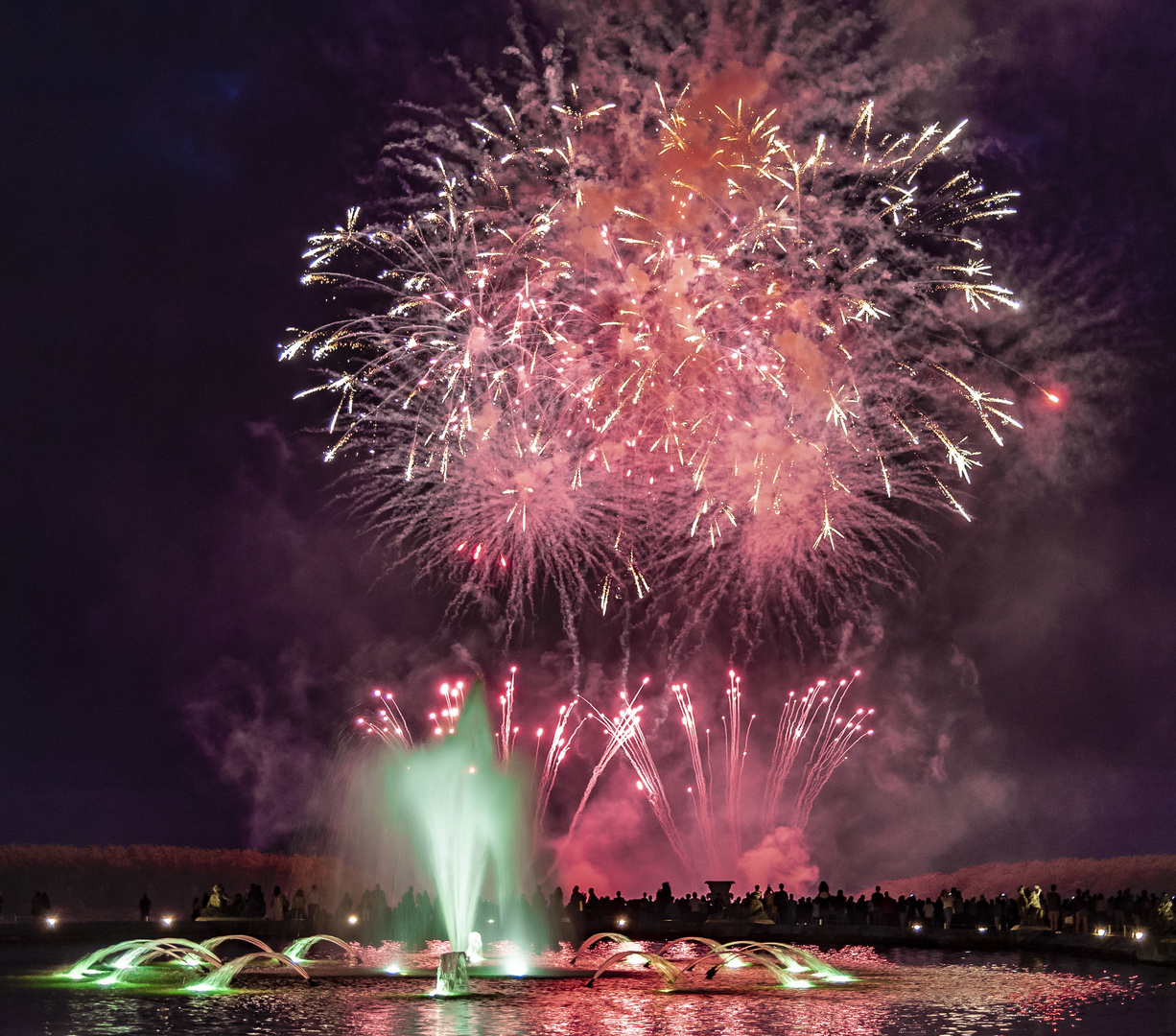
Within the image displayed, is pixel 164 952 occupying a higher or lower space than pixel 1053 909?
higher

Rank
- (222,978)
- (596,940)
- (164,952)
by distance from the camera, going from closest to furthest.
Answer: (222,978) < (164,952) < (596,940)

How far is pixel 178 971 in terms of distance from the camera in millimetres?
28328

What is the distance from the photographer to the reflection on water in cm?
1741

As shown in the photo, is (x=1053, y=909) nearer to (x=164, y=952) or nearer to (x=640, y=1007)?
(x=640, y=1007)

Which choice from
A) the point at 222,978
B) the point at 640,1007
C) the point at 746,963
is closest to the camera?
the point at 640,1007

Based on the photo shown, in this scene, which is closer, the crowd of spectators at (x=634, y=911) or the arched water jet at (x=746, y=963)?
the arched water jet at (x=746, y=963)

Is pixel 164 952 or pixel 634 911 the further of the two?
pixel 634 911

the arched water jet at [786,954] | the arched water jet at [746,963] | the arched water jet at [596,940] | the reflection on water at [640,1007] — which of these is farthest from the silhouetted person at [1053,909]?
the arched water jet at [596,940]

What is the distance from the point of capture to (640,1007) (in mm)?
20609

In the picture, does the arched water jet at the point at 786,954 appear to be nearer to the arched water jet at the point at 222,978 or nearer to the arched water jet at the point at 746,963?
the arched water jet at the point at 746,963

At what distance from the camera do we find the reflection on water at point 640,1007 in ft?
57.1

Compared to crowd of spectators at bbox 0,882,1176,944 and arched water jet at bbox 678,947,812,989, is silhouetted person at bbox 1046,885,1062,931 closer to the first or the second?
crowd of spectators at bbox 0,882,1176,944

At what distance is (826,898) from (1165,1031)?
2738 cm

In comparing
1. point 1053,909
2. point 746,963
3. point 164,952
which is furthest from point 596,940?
point 1053,909
